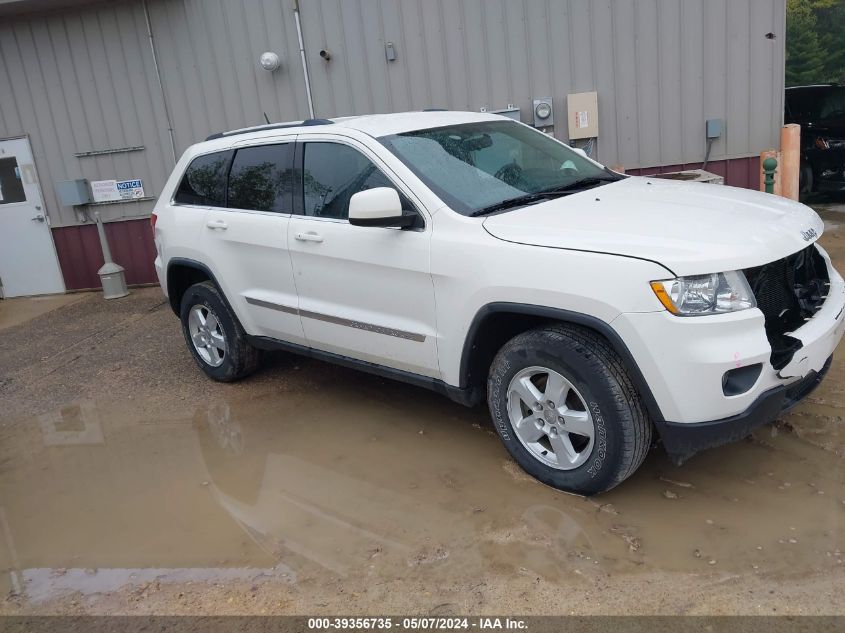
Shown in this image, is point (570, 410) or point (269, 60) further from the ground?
point (269, 60)

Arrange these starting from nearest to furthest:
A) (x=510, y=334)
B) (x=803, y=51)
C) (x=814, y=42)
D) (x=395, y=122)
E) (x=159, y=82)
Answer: (x=510, y=334)
(x=395, y=122)
(x=159, y=82)
(x=814, y=42)
(x=803, y=51)

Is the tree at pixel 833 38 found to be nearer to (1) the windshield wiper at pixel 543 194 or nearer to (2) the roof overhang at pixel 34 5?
(2) the roof overhang at pixel 34 5

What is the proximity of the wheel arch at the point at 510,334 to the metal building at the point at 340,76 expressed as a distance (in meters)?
5.24

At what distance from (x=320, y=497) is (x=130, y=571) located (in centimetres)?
94

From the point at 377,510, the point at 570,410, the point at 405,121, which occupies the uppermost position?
the point at 405,121

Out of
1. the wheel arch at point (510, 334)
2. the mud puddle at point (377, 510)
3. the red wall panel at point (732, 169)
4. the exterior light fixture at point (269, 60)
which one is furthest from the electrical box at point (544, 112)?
the wheel arch at point (510, 334)

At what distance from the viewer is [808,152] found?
10461 mm

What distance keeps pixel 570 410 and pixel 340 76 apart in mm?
6220

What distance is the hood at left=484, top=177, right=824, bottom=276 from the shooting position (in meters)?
2.96

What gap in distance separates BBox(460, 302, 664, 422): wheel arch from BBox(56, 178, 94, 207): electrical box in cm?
711

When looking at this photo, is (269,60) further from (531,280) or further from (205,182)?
(531,280)

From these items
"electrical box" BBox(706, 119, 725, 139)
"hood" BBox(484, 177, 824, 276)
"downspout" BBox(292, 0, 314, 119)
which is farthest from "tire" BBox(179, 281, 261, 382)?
"electrical box" BBox(706, 119, 725, 139)

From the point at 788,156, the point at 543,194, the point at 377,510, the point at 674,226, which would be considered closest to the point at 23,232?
the point at 377,510

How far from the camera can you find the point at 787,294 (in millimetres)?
3320
